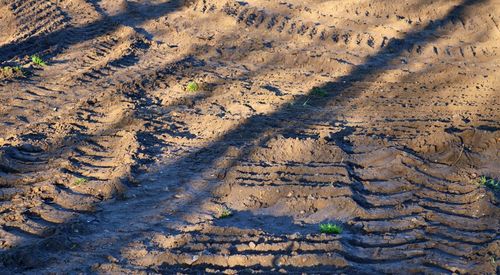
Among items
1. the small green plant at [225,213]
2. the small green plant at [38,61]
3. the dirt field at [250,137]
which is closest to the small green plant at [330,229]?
the dirt field at [250,137]

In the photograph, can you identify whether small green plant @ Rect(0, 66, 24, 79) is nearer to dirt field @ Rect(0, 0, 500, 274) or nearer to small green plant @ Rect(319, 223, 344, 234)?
dirt field @ Rect(0, 0, 500, 274)

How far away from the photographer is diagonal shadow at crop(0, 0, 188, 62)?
994 centimetres

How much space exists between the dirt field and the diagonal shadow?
43 mm

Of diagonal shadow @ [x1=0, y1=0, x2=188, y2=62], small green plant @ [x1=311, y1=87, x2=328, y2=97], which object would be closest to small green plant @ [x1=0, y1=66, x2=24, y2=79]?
diagonal shadow @ [x1=0, y1=0, x2=188, y2=62]

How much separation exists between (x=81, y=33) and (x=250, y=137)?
4598mm

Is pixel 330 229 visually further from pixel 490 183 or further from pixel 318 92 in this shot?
pixel 318 92

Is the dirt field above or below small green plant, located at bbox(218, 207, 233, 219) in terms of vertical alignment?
above

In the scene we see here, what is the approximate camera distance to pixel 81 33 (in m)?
10.6

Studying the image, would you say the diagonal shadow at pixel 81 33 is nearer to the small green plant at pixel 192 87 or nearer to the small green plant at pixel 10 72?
the small green plant at pixel 10 72

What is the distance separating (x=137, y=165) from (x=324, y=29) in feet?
16.7

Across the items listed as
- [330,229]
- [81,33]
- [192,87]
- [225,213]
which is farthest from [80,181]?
[81,33]

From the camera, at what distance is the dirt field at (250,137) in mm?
5301

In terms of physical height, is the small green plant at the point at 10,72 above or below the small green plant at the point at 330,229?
above

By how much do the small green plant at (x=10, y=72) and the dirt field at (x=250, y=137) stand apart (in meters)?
0.02
